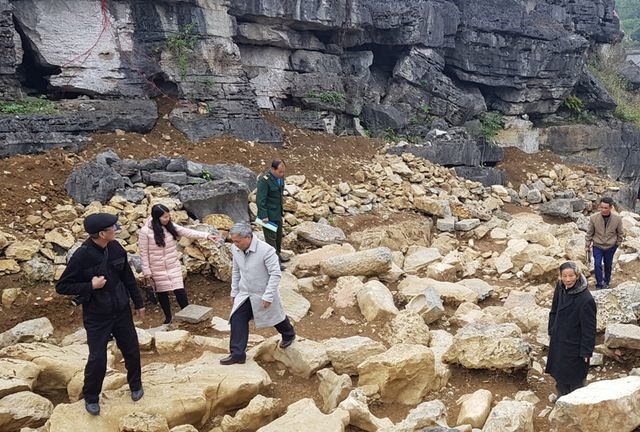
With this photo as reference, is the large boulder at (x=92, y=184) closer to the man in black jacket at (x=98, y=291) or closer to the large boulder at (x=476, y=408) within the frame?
the man in black jacket at (x=98, y=291)

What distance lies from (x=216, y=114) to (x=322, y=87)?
4970mm

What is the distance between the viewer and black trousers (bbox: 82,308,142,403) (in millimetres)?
3949

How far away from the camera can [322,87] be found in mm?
18578

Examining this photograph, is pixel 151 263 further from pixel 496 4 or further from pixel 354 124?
pixel 496 4

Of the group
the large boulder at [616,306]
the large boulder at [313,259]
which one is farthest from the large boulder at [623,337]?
the large boulder at [313,259]

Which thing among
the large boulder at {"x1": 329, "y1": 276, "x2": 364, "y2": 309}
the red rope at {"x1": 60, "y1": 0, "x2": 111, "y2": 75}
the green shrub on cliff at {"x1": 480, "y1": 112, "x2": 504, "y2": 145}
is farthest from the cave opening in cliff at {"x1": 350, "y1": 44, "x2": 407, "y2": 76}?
the large boulder at {"x1": 329, "y1": 276, "x2": 364, "y2": 309}

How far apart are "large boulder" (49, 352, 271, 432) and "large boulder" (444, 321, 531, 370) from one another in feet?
6.25

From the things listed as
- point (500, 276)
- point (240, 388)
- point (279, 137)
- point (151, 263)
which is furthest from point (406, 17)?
point (240, 388)

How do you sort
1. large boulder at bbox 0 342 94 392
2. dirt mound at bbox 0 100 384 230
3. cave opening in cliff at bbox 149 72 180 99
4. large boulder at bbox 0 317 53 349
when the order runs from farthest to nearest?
cave opening in cliff at bbox 149 72 180 99 < dirt mound at bbox 0 100 384 230 < large boulder at bbox 0 317 53 349 < large boulder at bbox 0 342 94 392

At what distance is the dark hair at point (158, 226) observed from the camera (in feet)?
19.6

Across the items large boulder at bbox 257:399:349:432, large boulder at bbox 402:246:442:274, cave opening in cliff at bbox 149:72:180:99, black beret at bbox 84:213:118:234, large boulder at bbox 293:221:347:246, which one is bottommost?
large boulder at bbox 402:246:442:274

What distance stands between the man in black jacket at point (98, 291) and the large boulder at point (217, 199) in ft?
16.8

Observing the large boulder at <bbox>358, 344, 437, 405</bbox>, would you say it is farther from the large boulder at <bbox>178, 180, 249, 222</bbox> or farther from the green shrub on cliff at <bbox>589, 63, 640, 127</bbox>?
the green shrub on cliff at <bbox>589, 63, 640, 127</bbox>

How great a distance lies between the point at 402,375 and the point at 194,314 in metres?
3.03
